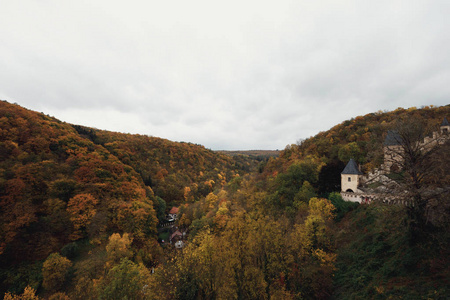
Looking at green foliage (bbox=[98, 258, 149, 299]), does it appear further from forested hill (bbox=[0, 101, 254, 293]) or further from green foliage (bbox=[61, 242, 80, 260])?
forested hill (bbox=[0, 101, 254, 293])

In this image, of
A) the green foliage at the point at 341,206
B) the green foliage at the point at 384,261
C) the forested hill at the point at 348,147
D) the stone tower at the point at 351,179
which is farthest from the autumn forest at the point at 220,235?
the stone tower at the point at 351,179

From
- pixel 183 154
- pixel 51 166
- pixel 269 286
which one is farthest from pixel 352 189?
pixel 183 154

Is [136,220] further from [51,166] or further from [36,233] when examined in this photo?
[51,166]

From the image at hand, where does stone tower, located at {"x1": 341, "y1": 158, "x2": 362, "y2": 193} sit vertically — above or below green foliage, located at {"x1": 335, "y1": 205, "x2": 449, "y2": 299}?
above

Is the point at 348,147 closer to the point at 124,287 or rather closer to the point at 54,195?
the point at 124,287

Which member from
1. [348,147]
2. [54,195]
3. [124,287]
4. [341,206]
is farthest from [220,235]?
[54,195]

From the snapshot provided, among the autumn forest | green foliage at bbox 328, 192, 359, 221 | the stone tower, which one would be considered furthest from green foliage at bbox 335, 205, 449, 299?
the stone tower

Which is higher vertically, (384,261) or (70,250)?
(384,261)

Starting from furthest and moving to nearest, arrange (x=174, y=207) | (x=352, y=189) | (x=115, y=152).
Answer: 1. (x=174, y=207)
2. (x=115, y=152)
3. (x=352, y=189)
